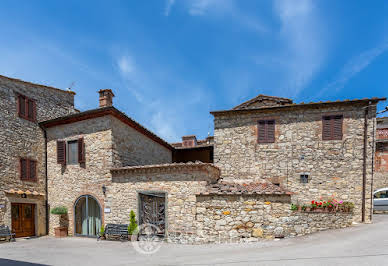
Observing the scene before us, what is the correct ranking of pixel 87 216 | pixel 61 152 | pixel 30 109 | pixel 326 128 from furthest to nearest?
pixel 326 128 < pixel 30 109 < pixel 61 152 < pixel 87 216

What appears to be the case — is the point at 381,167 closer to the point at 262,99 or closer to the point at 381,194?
the point at 381,194

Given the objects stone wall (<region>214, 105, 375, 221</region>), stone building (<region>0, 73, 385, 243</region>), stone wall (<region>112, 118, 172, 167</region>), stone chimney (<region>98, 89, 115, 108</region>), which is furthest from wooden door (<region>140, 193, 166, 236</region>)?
stone chimney (<region>98, 89, 115, 108</region>)

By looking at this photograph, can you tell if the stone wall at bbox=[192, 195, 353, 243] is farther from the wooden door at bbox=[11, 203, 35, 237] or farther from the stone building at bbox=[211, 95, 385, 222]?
the wooden door at bbox=[11, 203, 35, 237]

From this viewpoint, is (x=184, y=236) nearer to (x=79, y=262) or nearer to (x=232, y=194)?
(x=232, y=194)

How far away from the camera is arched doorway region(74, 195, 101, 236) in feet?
38.2

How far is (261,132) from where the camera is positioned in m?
14.0

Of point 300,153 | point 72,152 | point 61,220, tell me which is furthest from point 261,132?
point 61,220

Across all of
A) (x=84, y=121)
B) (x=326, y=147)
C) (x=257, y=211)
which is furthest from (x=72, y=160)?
(x=326, y=147)

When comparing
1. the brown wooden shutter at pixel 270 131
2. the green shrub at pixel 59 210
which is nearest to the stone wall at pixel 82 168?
the green shrub at pixel 59 210

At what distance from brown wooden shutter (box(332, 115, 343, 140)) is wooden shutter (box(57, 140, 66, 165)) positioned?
50.3 feet

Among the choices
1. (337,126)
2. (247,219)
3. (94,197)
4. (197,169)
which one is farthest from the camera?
(337,126)

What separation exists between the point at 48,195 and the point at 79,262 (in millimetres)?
7386

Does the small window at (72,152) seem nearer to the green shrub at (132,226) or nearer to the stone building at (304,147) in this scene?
the green shrub at (132,226)

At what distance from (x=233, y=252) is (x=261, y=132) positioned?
8.02 m
